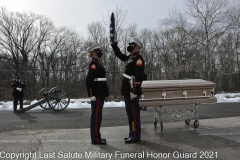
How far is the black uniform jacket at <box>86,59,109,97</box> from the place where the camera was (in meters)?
5.02

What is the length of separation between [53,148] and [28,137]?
1.22 metres

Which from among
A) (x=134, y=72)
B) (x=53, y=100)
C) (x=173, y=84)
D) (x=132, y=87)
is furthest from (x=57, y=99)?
(x=132, y=87)

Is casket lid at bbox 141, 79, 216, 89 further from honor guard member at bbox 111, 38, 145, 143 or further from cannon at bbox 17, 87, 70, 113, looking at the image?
cannon at bbox 17, 87, 70, 113

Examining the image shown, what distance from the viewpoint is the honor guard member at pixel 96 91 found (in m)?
5.01

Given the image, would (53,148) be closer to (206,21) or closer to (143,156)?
(143,156)

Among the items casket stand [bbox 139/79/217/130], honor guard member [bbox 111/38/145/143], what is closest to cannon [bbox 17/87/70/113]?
casket stand [bbox 139/79/217/130]

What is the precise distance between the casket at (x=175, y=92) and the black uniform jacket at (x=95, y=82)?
3.33 feet

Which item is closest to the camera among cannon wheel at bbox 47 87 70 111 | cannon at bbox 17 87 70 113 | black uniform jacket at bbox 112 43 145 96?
black uniform jacket at bbox 112 43 145 96

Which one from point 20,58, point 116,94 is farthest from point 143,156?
point 20,58

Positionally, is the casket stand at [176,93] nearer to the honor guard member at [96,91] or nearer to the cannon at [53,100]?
the honor guard member at [96,91]

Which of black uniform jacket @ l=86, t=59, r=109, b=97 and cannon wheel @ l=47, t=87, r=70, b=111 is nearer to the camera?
black uniform jacket @ l=86, t=59, r=109, b=97

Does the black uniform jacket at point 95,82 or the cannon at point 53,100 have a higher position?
the black uniform jacket at point 95,82

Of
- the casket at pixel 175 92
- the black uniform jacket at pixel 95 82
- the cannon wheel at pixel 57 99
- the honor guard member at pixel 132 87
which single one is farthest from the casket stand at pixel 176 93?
the cannon wheel at pixel 57 99

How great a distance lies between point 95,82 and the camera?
16.7 ft
